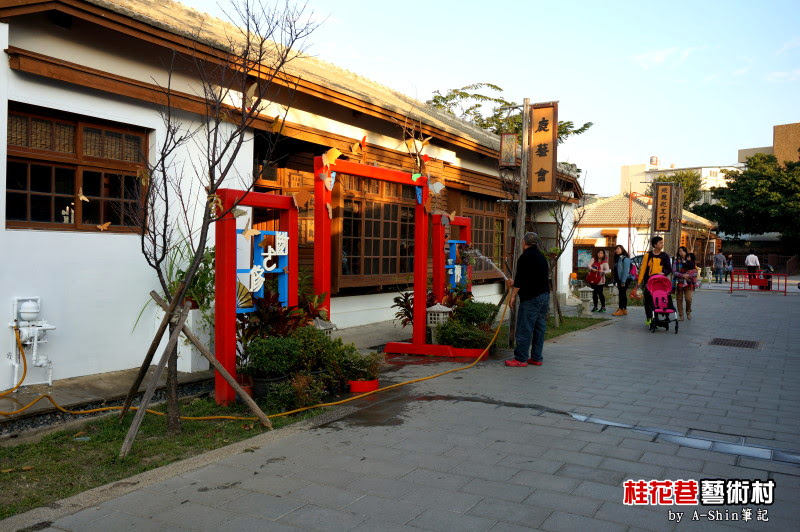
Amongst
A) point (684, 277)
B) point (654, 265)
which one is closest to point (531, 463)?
point (654, 265)

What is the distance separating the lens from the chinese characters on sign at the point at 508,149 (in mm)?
11227

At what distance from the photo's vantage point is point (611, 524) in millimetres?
3785

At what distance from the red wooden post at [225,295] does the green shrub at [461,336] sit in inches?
157

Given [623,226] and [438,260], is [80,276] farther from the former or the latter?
[623,226]

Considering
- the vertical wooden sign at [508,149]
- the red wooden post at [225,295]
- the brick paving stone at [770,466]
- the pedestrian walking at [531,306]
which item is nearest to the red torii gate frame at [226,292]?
the red wooden post at [225,295]

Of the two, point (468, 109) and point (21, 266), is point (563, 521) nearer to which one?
point (21, 266)

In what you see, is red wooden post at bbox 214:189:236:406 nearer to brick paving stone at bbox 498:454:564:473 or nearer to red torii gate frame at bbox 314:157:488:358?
red torii gate frame at bbox 314:157:488:358

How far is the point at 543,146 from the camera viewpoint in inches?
440

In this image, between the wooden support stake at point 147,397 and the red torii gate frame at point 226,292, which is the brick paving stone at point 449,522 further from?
the red torii gate frame at point 226,292

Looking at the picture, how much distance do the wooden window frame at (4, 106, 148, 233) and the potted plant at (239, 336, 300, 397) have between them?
5.71 ft

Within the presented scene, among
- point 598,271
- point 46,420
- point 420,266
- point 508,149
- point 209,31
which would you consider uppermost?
point 209,31

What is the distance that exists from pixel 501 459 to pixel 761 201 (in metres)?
49.6

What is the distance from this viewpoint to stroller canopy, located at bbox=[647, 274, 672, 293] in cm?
1297

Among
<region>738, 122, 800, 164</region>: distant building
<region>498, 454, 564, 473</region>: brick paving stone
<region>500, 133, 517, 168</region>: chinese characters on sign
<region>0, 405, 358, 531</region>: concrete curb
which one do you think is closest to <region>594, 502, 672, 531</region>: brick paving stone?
<region>498, 454, 564, 473</region>: brick paving stone
